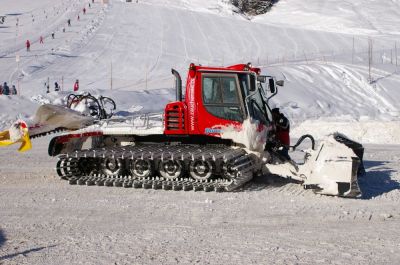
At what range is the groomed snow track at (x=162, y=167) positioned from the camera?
29.7 ft

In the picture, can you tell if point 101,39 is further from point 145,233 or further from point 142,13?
point 145,233

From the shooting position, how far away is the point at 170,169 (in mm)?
9609

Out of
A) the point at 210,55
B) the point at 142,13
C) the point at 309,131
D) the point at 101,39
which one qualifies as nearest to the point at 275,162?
the point at 309,131

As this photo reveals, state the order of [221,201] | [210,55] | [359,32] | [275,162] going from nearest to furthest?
[221,201]
[275,162]
[210,55]
[359,32]

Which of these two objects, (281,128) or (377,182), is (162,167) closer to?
(281,128)

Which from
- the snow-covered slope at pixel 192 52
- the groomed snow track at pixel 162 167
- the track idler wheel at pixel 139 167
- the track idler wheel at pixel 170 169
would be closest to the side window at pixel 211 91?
the groomed snow track at pixel 162 167

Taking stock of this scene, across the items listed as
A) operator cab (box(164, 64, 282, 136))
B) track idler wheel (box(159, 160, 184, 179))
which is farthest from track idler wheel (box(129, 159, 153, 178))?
operator cab (box(164, 64, 282, 136))

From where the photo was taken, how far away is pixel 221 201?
8289 mm

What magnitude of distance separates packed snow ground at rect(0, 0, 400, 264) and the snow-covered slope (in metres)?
0.14

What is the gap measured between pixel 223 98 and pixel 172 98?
A: 756 inches

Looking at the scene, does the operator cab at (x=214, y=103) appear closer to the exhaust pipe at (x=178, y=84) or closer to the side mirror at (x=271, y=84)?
the side mirror at (x=271, y=84)

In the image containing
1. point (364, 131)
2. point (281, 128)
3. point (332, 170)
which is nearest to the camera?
point (332, 170)

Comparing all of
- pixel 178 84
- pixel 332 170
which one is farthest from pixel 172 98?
pixel 332 170

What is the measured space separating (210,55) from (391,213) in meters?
38.4
